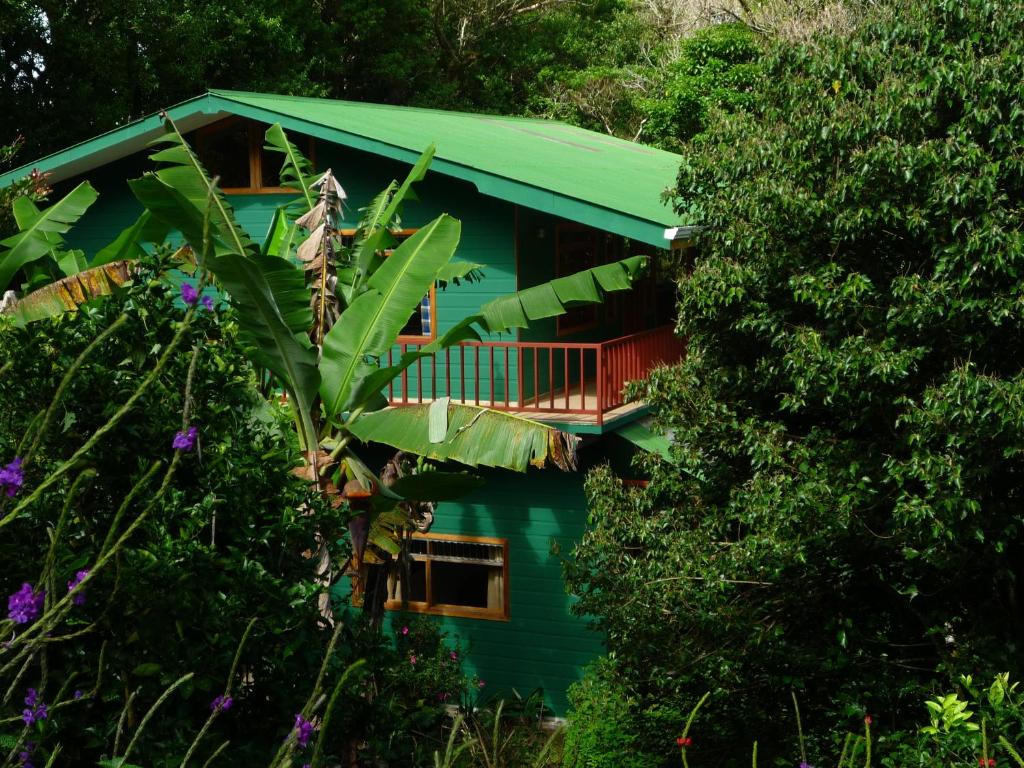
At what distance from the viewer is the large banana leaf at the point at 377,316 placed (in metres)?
9.35

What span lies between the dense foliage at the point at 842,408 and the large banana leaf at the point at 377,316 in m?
2.39

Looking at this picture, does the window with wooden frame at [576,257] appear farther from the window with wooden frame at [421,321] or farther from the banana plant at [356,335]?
the banana plant at [356,335]

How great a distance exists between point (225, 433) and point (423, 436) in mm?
3898

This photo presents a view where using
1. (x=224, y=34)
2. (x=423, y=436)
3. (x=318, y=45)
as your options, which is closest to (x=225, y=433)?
(x=423, y=436)

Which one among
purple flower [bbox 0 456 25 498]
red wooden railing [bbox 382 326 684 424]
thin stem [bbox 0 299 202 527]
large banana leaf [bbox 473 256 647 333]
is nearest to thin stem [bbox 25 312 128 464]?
thin stem [bbox 0 299 202 527]

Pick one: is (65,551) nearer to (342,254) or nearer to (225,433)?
(225,433)

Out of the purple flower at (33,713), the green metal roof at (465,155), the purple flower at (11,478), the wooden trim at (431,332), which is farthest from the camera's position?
the wooden trim at (431,332)

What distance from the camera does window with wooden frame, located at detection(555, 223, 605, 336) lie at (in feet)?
53.3

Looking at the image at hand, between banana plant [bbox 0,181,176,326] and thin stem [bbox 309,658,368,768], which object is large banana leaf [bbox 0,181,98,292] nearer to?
banana plant [bbox 0,181,176,326]

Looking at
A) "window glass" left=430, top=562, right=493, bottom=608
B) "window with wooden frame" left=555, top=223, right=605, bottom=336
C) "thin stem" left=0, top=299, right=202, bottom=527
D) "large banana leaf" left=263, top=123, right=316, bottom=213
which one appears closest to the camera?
"thin stem" left=0, top=299, right=202, bottom=527

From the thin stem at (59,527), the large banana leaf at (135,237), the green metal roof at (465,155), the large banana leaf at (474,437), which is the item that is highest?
the green metal roof at (465,155)

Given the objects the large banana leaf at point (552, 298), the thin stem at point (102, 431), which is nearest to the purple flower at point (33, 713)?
the thin stem at point (102, 431)

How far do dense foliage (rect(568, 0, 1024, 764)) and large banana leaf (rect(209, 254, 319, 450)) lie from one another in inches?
133

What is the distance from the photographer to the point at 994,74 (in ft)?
28.8
